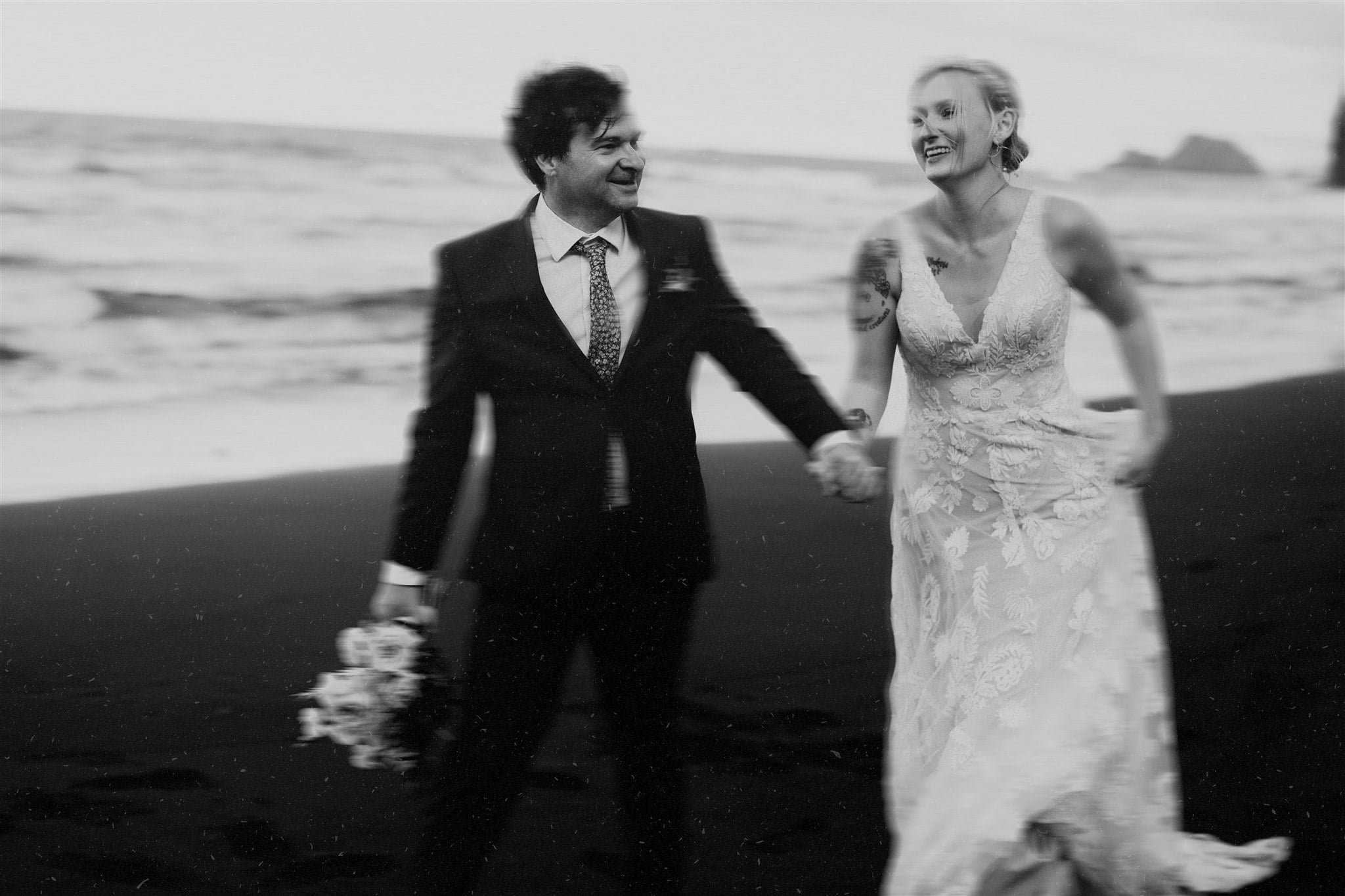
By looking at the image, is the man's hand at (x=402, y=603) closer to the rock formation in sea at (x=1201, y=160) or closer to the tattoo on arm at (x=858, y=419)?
the tattoo on arm at (x=858, y=419)

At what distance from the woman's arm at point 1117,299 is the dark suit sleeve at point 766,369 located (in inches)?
25.7

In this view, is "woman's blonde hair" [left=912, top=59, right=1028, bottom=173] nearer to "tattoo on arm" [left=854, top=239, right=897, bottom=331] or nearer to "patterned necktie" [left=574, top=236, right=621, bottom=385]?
"tattoo on arm" [left=854, top=239, right=897, bottom=331]

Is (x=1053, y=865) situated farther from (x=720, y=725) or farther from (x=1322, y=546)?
(x=1322, y=546)

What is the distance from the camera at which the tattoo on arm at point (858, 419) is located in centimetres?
323

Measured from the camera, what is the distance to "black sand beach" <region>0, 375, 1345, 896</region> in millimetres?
3553

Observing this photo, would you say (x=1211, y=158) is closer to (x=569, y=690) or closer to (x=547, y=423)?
(x=569, y=690)

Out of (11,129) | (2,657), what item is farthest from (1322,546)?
(11,129)

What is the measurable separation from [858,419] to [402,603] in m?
1.01

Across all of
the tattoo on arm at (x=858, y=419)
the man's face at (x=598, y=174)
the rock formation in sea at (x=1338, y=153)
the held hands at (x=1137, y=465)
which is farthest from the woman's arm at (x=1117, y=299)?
the rock formation in sea at (x=1338, y=153)

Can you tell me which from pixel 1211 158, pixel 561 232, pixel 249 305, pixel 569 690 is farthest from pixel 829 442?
pixel 249 305

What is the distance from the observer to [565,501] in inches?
114

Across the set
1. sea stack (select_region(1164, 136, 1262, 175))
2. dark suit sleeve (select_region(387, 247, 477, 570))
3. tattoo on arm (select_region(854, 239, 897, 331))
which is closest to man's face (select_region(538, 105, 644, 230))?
dark suit sleeve (select_region(387, 247, 477, 570))

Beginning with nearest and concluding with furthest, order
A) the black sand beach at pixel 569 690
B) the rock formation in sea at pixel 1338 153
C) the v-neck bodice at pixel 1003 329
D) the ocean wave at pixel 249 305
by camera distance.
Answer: the v-neck bodice at pixel 1003 329, the black sand beach at pixel 569 690, the ocean wave at pixel 249 305, the rock formation in sea at pixel 1338 153

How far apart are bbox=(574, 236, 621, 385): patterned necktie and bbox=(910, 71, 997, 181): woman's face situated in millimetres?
768
